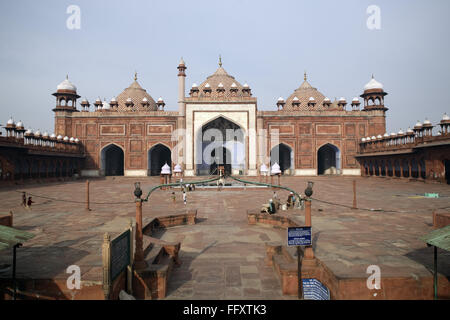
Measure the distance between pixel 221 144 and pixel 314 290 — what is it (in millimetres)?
26642

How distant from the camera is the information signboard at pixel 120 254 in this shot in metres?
3.15

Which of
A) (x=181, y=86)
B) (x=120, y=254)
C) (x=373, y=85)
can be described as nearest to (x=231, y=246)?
(x=120, y=254)

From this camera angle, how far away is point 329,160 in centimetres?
3039

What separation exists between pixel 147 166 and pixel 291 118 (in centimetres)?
1555

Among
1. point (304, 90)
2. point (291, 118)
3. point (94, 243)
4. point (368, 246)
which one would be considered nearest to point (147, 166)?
point (291, 118)

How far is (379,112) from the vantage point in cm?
2838

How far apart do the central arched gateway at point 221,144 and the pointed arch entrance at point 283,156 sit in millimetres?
3363

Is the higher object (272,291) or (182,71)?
(182,71)

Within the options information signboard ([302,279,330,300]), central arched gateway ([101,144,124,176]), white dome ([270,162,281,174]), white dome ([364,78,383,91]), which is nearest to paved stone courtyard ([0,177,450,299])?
information signboard ([302,279,330,300])

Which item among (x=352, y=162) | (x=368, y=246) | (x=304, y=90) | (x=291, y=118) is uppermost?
(x=304, y=90)

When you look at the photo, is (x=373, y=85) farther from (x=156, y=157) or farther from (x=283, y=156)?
(x=156, y=157)
